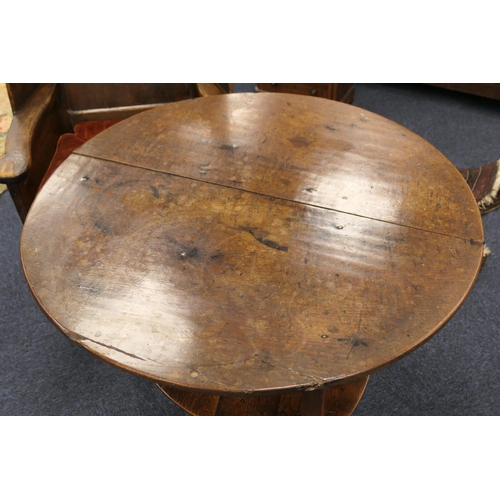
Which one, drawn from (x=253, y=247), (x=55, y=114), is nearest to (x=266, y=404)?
(x=253, y=247)

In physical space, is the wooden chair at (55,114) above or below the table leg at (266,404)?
above

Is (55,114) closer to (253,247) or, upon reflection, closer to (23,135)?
(23,135)

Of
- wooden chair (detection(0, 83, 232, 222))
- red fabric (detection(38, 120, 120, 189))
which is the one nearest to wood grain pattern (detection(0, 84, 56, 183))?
wooden chair (detection(0, 83, 232, 222))

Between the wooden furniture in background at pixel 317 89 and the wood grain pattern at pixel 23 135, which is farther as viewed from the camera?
the wooden furniture in background at pixel 317 89

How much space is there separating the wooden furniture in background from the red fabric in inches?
51.5

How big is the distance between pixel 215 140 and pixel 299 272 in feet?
2.18

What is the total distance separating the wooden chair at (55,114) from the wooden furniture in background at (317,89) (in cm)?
101

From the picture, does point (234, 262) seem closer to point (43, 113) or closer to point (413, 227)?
point (413, 227)

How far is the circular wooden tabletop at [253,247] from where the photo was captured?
1.14m

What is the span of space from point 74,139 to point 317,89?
160 cm

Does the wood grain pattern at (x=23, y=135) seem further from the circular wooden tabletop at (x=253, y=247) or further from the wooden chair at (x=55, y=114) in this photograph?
the circular wooden tabletop at (x=253, y=247)

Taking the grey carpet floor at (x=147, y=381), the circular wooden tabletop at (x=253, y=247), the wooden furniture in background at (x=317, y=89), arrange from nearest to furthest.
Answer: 1. the circular wooden tabletop at (x=253, y=247)
2. the grey carpet floor at (x=147, y=381)
3. the wooden furniture in background at (x=317, y=89)

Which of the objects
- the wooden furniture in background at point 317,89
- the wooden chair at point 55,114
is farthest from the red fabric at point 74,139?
the wooden furniture in background at point 317,89
